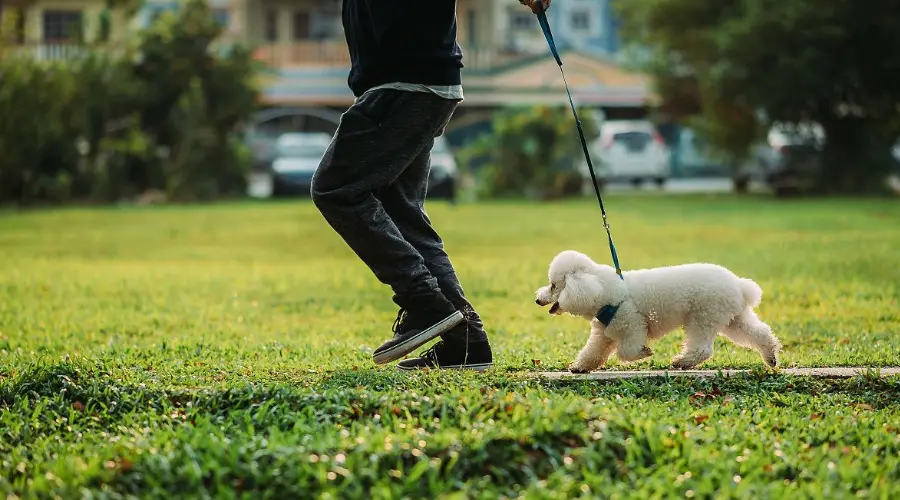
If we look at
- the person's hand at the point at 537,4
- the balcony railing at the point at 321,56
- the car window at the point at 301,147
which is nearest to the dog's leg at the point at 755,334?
the person's hand at the point at 537,4

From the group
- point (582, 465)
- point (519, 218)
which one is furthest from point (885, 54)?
point (582, 465)

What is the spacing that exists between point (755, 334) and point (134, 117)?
2634 centimetres

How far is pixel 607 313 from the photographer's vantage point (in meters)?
6.62

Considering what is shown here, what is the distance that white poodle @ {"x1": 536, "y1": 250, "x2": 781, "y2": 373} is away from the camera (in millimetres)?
6604

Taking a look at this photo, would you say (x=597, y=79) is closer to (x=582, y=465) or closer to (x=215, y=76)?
(x=215, y=76)

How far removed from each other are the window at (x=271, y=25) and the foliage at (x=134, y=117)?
20.8 meters

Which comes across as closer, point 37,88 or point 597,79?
point 37,88

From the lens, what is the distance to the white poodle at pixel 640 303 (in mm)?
6604

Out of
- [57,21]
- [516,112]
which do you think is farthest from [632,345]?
[57,21]

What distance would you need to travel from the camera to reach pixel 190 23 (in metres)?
32.8

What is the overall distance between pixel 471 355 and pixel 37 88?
2363 cm

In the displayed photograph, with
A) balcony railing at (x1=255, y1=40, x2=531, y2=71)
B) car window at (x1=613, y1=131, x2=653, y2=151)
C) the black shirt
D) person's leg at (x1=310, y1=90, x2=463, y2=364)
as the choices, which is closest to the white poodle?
person's leg at (x1=310, y1=90, x2=463, y2=364)

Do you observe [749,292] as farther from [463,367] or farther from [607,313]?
[463,367]

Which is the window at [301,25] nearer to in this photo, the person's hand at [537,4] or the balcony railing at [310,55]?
the balcony railing at [310,55]
